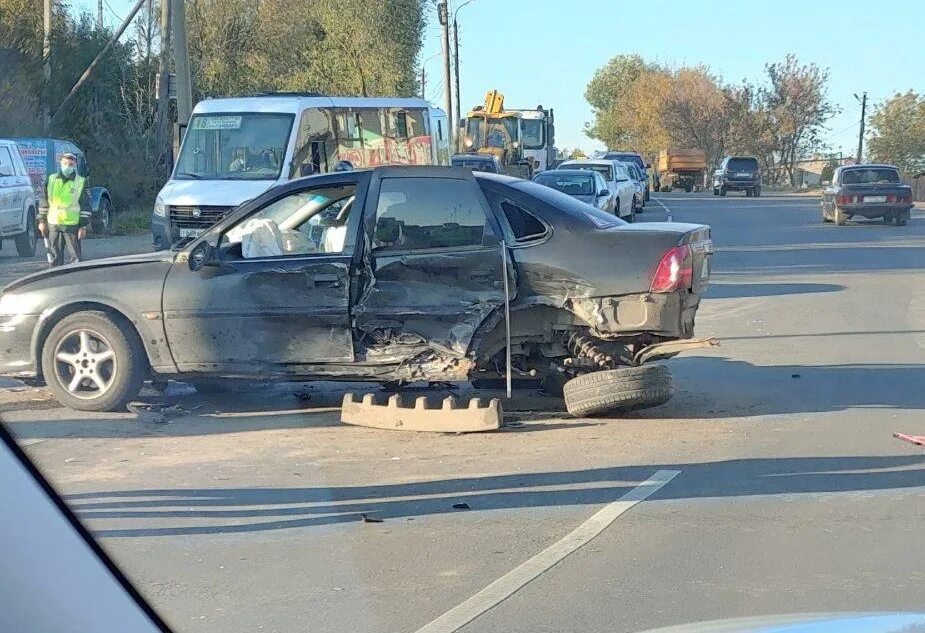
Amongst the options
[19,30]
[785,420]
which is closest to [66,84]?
[19,30]

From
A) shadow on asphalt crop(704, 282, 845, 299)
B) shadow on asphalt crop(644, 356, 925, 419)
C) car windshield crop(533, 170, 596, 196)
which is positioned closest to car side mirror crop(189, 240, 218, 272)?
shadow on asphalt crop(644, 356, 925, 419)

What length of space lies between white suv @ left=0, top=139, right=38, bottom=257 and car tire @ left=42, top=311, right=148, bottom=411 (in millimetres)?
13419

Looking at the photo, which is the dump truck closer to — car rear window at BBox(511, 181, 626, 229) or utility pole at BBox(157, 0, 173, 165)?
utility pole at BBox(157, 0, 173, 165)

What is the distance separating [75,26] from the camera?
3628 cm

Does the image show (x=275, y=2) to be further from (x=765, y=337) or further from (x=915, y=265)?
(x=765, y=337)

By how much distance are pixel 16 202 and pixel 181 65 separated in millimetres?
4009

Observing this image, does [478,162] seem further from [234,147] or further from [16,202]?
[234,147]

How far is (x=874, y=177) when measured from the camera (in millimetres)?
A: 30750

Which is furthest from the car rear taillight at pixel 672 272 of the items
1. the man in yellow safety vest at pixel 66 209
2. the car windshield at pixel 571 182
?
the car windshield at pixel 571 182

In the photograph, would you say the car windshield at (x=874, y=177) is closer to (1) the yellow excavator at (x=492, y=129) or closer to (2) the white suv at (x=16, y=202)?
(1) the yellow excavator at (x=492, y=129)

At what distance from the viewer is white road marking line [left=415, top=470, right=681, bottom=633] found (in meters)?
4.56

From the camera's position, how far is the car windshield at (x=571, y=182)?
24.2 metres

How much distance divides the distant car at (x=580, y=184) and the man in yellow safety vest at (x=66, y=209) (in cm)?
1027

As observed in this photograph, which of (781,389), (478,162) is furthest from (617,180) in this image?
(781,389)
